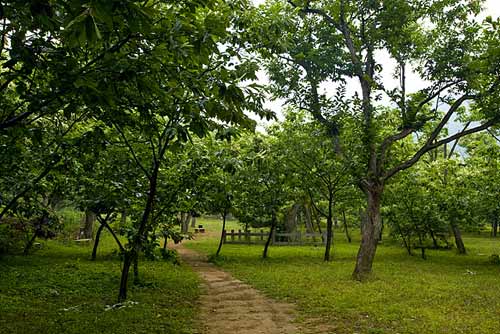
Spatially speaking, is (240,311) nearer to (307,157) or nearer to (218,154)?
(218,154)

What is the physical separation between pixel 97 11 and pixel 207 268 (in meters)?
14.8

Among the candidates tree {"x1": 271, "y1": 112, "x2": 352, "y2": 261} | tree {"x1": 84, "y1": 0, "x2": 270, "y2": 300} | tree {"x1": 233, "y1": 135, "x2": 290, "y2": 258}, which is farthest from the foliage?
tree {"x1": 84, "y1": 0, "x2": 270, "y2": 300}

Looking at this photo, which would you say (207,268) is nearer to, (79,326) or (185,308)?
(185,308)

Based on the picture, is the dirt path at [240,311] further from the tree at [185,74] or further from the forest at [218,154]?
the tree at [185,74]

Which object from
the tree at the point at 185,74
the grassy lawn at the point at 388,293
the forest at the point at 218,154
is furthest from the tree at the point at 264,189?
the tree at the point at 185,74

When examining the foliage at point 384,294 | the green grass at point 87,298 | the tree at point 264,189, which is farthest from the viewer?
the tree at point 264,189

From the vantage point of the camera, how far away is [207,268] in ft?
52.4

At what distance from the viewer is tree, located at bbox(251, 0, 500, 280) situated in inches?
448

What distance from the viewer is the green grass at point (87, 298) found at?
280 inches

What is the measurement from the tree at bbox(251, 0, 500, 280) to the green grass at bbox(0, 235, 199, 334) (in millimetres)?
6113

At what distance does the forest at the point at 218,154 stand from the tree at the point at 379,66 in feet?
0.17

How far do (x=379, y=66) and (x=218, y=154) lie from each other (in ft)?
27.0

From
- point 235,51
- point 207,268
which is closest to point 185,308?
point 235,51

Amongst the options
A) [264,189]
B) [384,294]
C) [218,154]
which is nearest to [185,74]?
[218,154]
